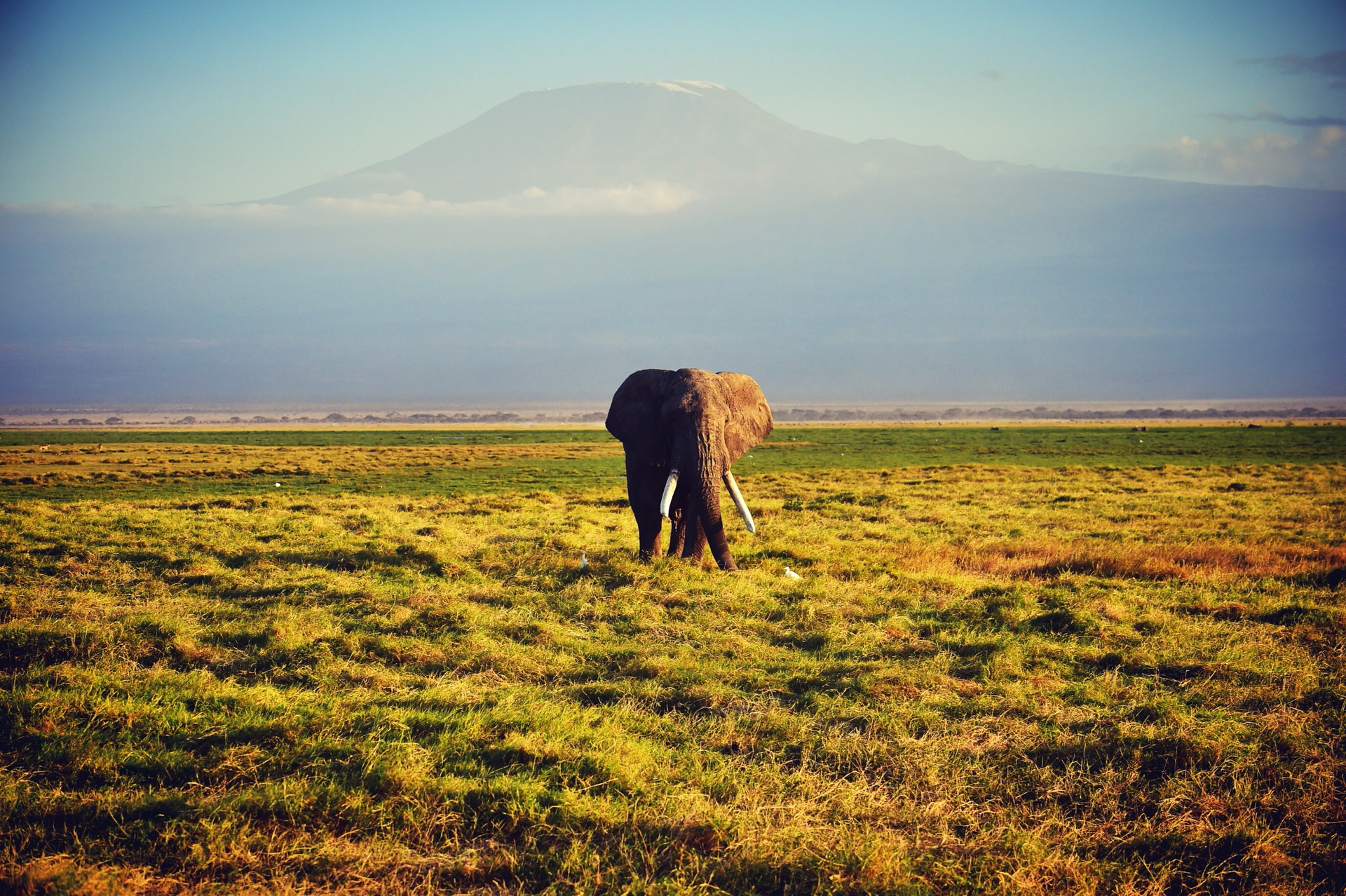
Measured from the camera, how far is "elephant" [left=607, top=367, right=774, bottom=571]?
1373 centimetres

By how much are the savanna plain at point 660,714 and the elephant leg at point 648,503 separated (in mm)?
534

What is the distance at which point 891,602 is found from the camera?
11.6 meters

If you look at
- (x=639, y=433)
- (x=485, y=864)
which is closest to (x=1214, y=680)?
(x=485, y=864)

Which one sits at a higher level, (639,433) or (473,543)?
(639,433)

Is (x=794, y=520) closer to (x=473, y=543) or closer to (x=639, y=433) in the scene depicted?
(x=639, y=433)

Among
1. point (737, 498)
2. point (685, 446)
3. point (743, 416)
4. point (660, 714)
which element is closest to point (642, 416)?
point (685, 446)

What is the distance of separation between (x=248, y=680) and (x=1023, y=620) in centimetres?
958

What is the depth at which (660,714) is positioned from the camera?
7.14 m

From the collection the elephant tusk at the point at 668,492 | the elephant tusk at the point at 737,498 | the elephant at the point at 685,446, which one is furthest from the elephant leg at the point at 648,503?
the elephant tusk at the point at 668,492

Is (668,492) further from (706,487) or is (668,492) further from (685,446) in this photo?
(685,446)

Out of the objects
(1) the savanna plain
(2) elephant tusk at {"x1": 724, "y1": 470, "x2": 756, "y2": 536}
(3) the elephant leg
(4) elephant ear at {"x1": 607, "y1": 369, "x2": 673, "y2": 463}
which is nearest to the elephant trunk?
(2) elephant tusk at {"x1": 724, "y1": 470, "x2": 756, "y2": 536}

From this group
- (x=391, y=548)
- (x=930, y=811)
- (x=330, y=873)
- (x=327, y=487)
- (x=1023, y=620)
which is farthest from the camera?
(x=327, y=487)

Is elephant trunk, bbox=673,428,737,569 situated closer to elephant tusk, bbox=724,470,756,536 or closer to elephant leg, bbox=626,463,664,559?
elephant tusk, bbox=724,470,756,536

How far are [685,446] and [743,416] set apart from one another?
2.29 metres
